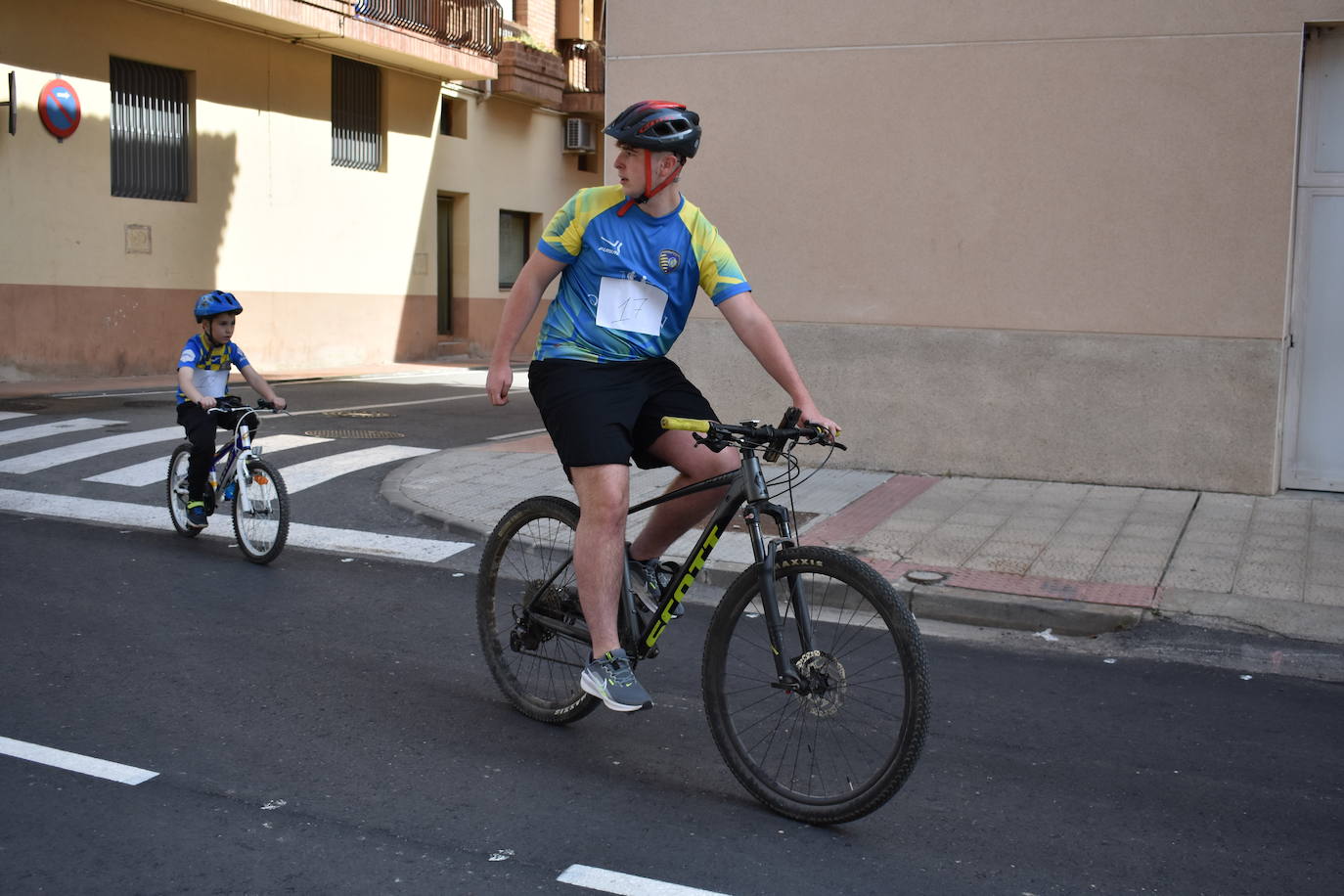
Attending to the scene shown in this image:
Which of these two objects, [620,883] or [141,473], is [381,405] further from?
[620,883]

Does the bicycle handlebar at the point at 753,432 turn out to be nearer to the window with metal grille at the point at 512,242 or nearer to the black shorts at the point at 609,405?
the black shorts at the point at 609,405

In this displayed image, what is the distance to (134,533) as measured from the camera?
8406 millimetres

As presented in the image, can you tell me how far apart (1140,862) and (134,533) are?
21.3 feet

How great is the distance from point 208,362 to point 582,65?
2286 centimetres

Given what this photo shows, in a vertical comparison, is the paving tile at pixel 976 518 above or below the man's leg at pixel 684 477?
below

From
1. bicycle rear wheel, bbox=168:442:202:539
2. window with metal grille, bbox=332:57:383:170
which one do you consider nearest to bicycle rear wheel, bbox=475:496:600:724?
bicycle rear wheel, bbox=168:442:202:539

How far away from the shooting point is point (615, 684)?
14.1ft

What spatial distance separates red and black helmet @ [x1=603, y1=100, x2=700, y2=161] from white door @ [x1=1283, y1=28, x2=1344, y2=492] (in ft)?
22.5

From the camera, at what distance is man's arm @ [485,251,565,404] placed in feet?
14.6

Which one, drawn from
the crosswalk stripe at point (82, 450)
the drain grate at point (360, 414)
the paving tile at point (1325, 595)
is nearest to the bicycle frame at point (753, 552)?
the paving tile at point (1325, 595)

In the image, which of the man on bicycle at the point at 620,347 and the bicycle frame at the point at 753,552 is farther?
the man on bicycle at the point at 620,347

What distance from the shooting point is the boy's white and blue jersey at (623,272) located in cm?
437

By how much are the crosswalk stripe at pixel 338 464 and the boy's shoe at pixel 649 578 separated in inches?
227

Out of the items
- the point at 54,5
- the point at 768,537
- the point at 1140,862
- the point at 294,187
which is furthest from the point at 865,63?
the point at 294,187
